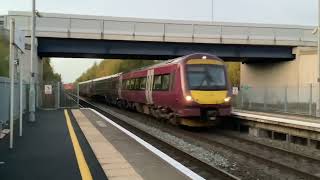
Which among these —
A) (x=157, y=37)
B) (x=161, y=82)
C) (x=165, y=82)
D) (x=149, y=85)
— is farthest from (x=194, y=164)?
(x=157, y=37)

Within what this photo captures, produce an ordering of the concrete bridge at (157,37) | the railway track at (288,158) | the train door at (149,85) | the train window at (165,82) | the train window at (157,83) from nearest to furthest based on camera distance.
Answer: the railway track at (288,158) → the train window at (165,82) → the train window at (157,83) → the train door at (149,85) → the concrete bridge at (157,37)

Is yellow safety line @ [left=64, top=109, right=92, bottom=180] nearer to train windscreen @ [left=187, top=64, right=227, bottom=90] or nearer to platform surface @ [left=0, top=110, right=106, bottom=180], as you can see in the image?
platform surface @ [left=0, top=110, right=106, bottom=180]

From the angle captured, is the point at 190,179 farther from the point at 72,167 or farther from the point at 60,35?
the point at 60,35

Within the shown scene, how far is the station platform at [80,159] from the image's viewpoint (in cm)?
923

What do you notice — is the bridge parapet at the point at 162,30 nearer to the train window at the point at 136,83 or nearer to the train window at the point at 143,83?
the train window at the point at 136,83

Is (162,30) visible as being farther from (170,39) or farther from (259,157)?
(259,157)

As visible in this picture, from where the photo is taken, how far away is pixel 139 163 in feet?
35.2

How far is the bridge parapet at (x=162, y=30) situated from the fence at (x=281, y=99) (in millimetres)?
4970

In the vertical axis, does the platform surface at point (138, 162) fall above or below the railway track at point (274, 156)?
above

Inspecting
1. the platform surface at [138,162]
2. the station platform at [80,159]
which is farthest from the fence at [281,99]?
the platform surface at [138,162]

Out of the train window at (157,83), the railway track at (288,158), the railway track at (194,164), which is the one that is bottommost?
the railway track at (288,158)

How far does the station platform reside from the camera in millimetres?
9227

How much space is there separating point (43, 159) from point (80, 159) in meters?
0.81

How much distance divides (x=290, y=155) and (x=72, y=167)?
6637 mm
